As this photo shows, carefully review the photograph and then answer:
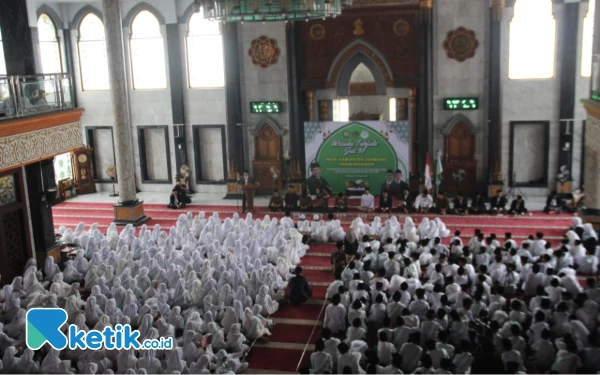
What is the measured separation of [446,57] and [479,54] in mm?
776

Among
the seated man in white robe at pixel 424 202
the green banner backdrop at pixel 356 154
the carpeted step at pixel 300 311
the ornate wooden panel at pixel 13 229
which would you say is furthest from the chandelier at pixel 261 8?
the seated man in white robe at pixel 424 202

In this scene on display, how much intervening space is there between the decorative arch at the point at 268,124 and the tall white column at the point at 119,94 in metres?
3.53

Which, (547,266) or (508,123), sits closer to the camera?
(547,266)

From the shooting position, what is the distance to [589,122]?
11.0 meters

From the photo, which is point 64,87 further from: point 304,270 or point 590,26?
point 590,26

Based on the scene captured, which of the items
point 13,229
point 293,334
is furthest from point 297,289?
point 13,229

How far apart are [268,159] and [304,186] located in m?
1.27

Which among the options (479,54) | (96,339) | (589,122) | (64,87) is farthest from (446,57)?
(96,339)

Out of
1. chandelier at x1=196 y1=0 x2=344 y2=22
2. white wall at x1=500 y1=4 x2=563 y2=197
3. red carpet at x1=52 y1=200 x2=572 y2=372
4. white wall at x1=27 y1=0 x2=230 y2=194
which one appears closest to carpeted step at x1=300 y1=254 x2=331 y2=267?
red carpet at x1=52 y1=200 x2=572 y2=372

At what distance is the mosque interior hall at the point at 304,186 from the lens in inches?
327

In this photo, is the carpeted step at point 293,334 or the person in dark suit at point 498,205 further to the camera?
the person in dark suit at point 498,205

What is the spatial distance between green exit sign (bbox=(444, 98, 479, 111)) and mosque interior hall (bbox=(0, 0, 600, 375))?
9 centimetres

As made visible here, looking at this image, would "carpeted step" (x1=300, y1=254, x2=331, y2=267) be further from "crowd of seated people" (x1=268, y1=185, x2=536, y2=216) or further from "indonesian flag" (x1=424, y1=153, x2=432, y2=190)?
"indonesian flag" (x1=424, y1=153, x2=432, y2=190)

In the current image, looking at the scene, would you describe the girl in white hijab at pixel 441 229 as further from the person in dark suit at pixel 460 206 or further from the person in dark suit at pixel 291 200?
the person in dark suit at pixel 291 200
